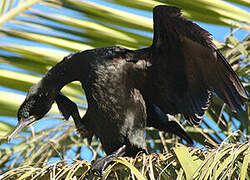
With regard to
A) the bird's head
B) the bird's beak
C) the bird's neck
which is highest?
the bird's neck

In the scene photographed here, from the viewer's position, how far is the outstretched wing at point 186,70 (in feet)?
9.68

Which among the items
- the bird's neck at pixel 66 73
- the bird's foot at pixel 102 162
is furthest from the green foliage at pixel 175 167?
the bird's neck at pixel 66 73

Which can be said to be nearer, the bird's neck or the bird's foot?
the bird's foot

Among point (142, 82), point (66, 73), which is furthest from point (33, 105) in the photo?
point (142, 82)

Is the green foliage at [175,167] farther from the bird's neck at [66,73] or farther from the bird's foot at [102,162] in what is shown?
the bird's neck at [66,73]

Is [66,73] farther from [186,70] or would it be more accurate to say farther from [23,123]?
[186,70]

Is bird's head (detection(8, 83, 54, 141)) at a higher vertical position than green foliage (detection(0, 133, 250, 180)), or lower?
lower

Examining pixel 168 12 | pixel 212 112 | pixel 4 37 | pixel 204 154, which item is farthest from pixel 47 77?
pixel 204 154

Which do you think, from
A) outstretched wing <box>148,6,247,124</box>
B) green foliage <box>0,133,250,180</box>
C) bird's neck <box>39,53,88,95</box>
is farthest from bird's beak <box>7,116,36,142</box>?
green foliage <box>0,133,250,180</box>

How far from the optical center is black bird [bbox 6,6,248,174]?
319 cm

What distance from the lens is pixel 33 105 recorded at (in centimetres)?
357

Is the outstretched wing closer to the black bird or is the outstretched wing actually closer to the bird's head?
the black bird

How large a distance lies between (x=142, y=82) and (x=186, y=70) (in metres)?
Answer: 0.33

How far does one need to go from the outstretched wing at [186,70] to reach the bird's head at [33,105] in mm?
782
